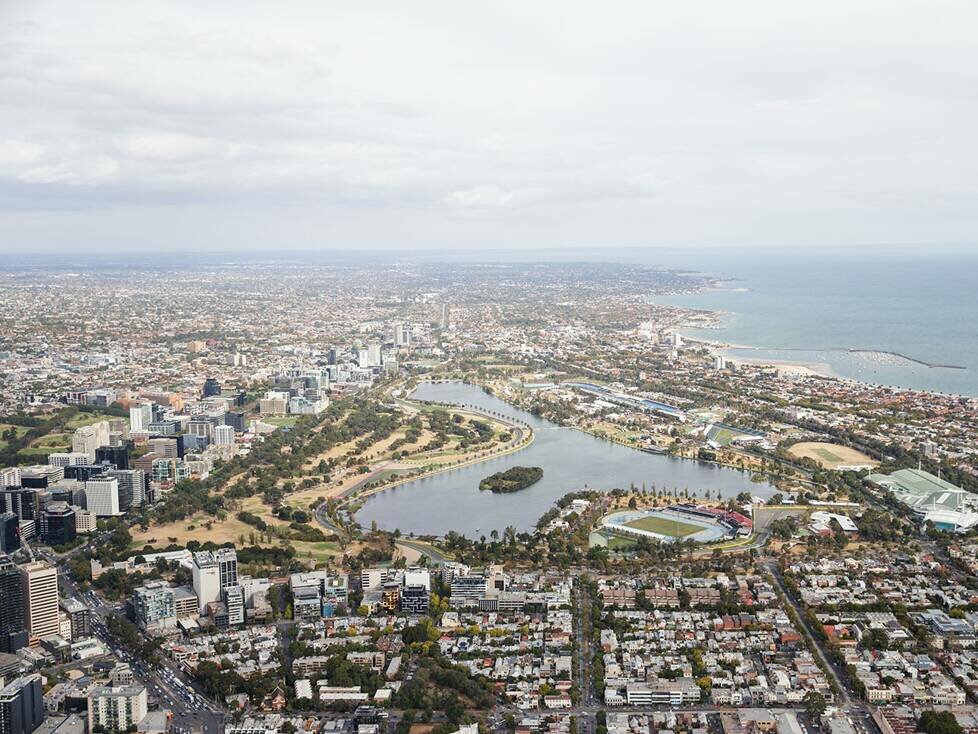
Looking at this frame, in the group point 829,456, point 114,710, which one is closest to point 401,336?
point 829,456

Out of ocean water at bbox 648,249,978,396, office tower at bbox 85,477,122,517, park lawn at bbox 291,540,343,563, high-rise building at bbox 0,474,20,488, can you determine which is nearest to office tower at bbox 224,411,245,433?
high-rise building at bbox 0,474,20,488

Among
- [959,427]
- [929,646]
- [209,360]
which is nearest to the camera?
[929,646]

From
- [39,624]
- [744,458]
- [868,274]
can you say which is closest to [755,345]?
[744,458]

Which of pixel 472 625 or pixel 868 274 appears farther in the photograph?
pixel 868 274

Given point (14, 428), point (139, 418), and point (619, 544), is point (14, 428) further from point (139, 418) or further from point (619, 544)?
point (619, 544)

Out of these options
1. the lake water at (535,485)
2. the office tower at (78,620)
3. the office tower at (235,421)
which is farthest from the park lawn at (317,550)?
the office tower at (235,421)

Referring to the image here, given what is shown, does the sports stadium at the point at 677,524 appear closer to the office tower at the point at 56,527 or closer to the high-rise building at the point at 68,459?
the office tower at the point at 56,527

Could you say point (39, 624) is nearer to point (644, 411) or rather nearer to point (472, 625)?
point (472, 625)
